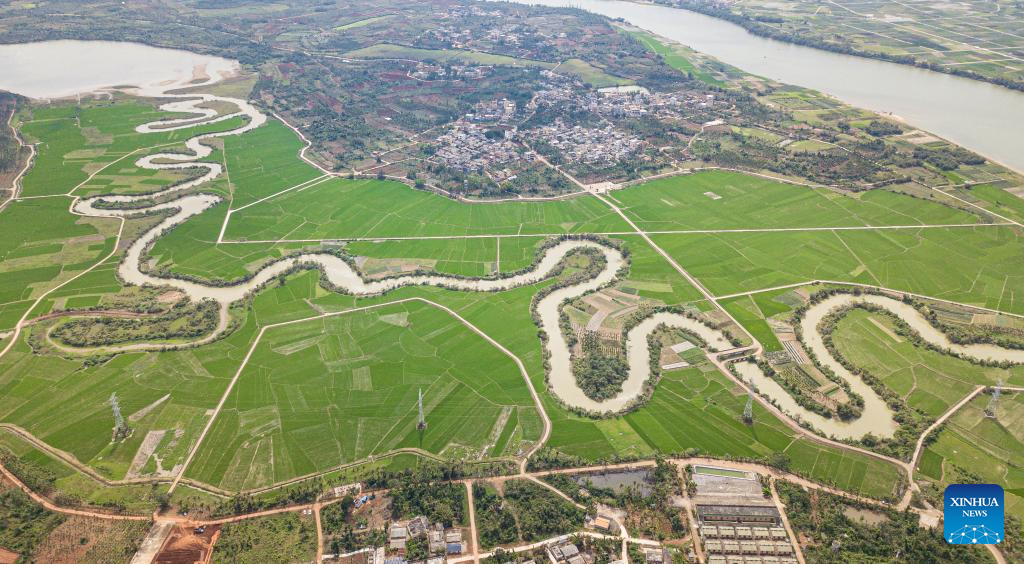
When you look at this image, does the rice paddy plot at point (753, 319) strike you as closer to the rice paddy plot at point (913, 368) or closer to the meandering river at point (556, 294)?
the meandering river at point (556, 294)

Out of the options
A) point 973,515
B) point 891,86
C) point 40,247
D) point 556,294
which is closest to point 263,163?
point 40,247

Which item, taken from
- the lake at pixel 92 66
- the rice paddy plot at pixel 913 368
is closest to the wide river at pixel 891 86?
the rice paddy plot at pixel 913 368

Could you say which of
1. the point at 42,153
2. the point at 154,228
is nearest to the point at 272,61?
the point at 42,153

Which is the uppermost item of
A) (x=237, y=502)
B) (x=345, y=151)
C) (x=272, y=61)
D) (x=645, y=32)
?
(x=645, y=32)

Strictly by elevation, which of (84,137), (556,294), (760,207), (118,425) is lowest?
(118,425)

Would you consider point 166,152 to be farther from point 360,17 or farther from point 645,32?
point 645,32

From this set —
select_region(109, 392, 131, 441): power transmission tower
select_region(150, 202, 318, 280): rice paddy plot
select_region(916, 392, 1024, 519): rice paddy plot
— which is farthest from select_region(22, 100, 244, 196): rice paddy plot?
select_region(916, 392, 1024, 519): rice paddy plot

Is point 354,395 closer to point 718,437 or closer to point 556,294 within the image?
point 556,294
